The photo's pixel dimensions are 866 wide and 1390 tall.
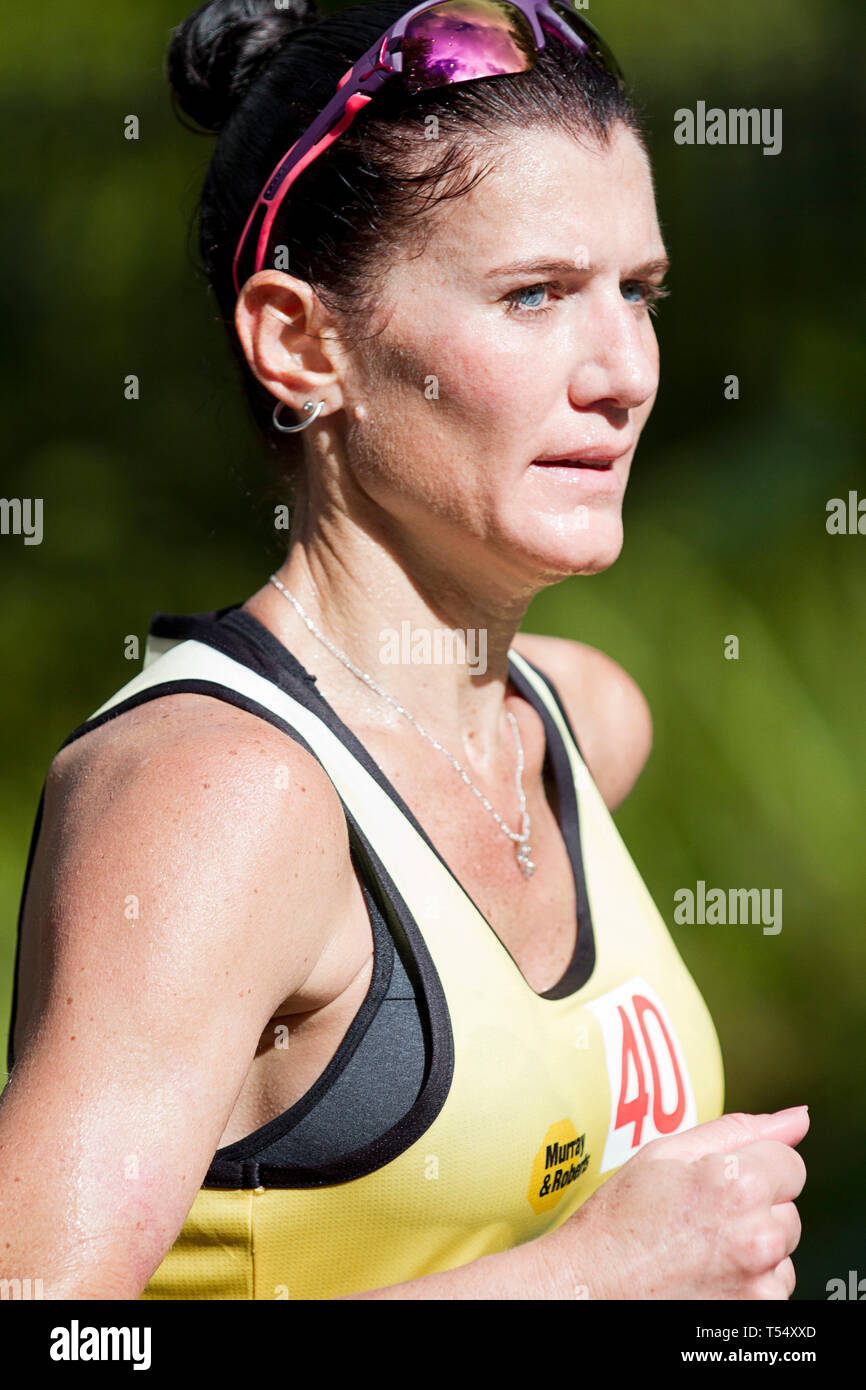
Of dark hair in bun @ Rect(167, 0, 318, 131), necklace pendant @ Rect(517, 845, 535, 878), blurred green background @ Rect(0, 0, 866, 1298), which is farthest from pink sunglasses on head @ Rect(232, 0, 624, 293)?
blurred green background @ Rect(0, 0, 866, 1298)

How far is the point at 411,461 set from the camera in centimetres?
160

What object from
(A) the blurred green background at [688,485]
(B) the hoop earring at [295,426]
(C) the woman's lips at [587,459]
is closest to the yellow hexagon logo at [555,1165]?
(C) the woman's lips at [587,459]

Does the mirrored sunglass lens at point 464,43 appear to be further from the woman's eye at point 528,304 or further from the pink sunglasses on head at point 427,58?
the woman's eye at point 528,304

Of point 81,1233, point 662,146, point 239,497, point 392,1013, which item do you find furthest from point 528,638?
point 662,146

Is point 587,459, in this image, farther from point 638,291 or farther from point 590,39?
point 590,39

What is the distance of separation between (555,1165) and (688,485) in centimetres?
282

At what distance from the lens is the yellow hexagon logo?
1.46 metres

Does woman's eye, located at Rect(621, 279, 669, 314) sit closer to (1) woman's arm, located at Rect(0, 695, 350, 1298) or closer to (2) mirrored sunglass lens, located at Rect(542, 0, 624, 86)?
(2) mirrored sunglass lens, located at Rect(542, 0, 624, 86)

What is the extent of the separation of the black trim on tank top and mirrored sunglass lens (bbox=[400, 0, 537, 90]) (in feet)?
2.09

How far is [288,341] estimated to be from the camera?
1655 mm

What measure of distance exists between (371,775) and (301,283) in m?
0.58

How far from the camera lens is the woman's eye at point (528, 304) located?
153 cm

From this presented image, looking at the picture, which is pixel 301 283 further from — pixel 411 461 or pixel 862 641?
pixel 862 641

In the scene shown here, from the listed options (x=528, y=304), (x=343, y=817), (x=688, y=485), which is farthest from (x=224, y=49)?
(x=688, y=485)
